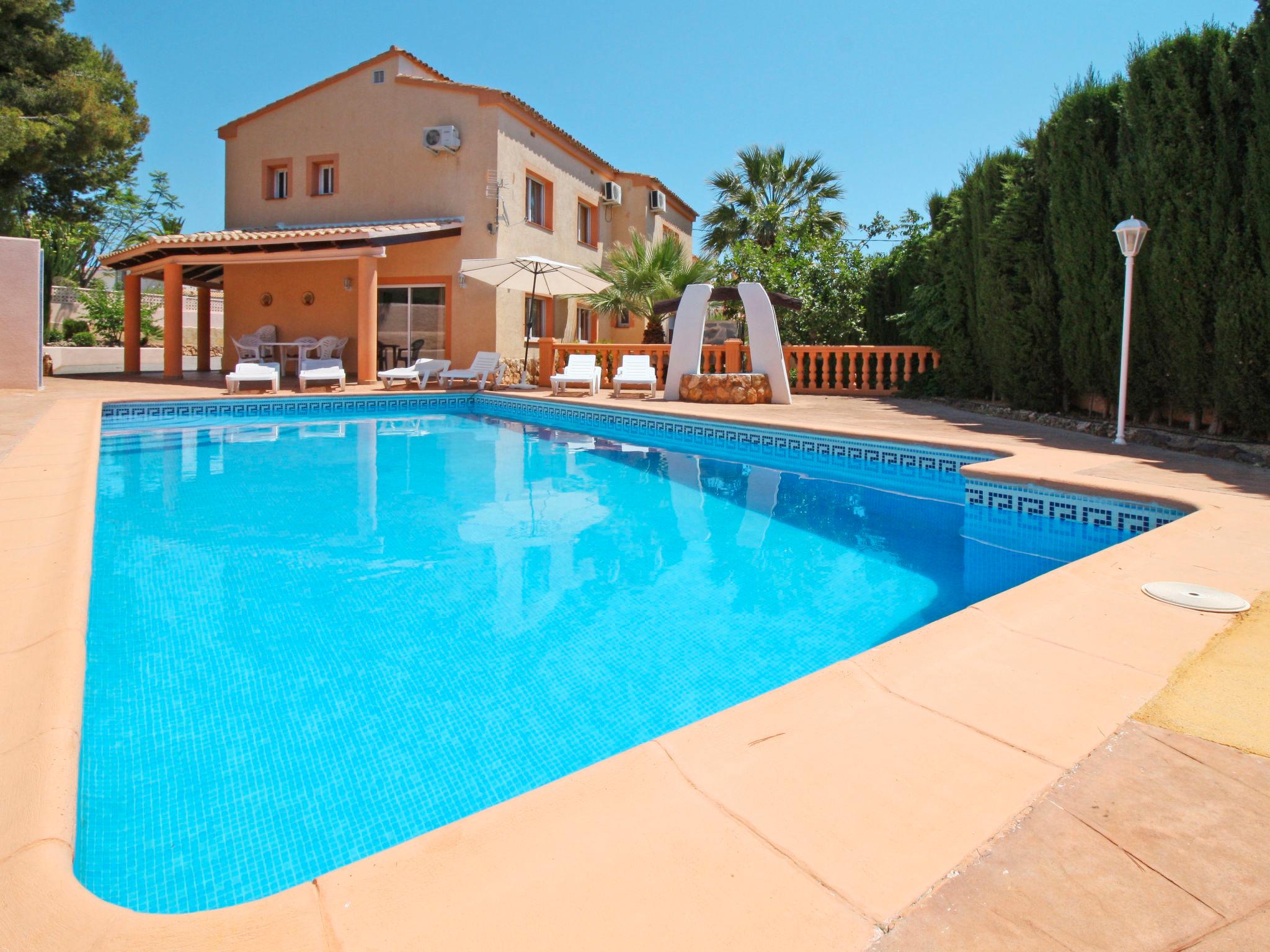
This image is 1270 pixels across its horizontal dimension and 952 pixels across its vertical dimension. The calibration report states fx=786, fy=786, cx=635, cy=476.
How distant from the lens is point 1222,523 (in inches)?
180

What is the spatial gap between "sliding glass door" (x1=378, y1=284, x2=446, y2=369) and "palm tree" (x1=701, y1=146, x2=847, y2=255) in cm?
1028

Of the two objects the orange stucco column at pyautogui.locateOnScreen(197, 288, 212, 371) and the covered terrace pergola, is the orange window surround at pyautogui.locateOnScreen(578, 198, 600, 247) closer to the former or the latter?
the covered terrace pergola

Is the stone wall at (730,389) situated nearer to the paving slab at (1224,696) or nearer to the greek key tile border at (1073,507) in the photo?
the greek key tile border at (1073,507)

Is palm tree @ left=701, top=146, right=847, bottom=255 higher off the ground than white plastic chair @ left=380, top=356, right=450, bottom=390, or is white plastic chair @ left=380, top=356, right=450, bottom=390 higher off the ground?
palm tree @ left=701, top=146, right=847, bottom=255

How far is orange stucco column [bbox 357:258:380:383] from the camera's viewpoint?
51.9 ft

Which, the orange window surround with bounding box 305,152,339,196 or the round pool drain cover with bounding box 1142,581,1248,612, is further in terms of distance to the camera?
the orange window surround with bounding box 305,152,339,196

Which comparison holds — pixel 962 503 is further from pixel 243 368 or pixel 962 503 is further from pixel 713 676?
pixel 243 368

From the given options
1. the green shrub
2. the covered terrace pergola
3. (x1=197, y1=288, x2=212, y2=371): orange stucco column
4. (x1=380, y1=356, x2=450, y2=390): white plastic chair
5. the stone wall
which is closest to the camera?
the stone wall

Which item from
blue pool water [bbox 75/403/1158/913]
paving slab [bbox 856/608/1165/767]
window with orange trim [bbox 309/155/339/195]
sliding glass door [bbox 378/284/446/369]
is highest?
window with orange trim [bbox 309/155/339/195]

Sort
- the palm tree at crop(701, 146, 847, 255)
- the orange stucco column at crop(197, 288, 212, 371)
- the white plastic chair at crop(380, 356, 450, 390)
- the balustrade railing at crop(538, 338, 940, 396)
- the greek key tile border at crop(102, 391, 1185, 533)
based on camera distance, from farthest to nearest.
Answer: the palm tree at crop(701, 146, 847, 255) < the orange stucco column at crop(197, 288, 212, 371) < the white plastic chair at crop(380, 356, 450, 390) < the balustrade railing at crop(538, 338, 940, 396) < the greek key tile border at crop(102, 391, 1185, 533)

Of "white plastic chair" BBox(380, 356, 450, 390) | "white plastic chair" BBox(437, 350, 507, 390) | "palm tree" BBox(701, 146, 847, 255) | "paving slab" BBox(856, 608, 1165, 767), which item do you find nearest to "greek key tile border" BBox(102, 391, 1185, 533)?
"white plastic chair" BBox(437, 350, 507, 390)

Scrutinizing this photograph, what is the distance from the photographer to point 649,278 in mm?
18859

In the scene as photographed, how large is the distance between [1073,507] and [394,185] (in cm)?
1687

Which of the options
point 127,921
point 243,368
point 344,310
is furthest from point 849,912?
point 344,310
